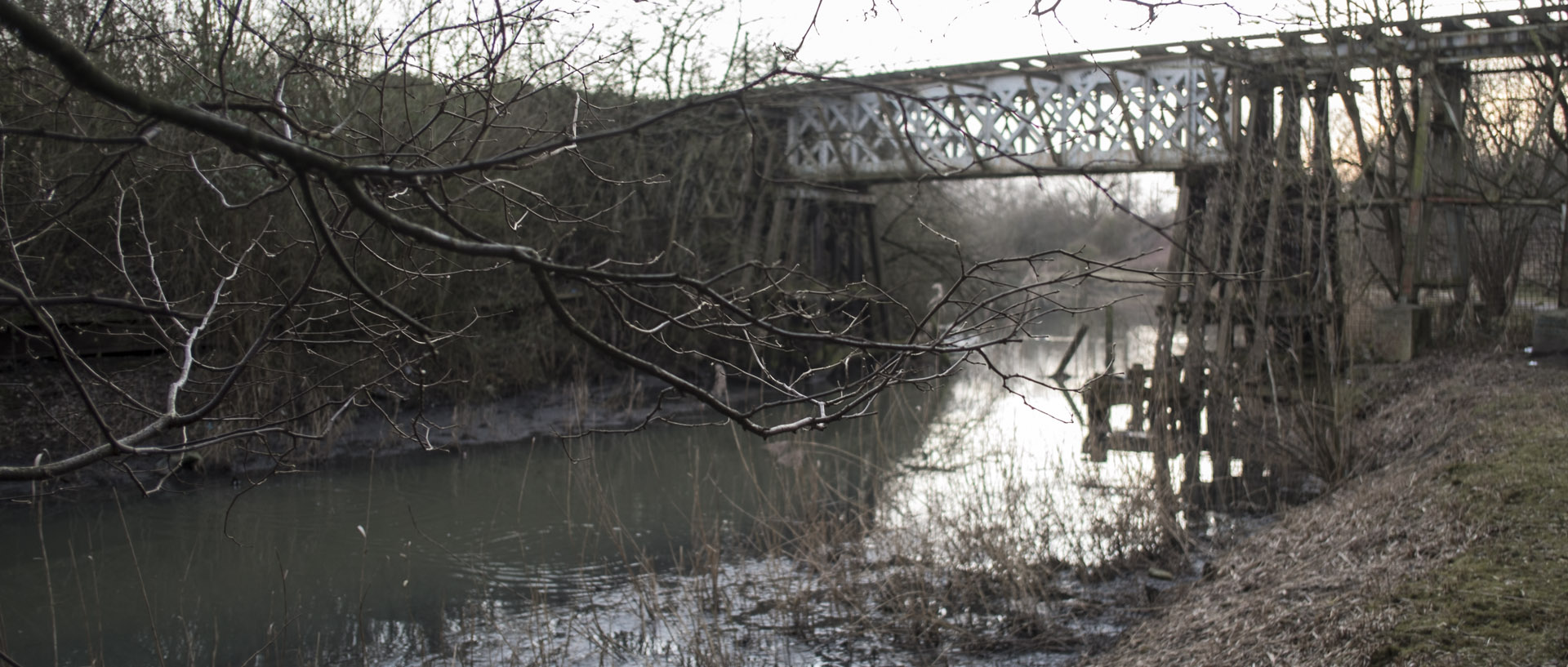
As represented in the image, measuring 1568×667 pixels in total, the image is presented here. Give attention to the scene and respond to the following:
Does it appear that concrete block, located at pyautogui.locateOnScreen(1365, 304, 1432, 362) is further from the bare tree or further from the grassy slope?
the grassy slope

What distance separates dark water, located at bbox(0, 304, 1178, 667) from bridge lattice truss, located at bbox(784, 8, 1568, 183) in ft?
7.04

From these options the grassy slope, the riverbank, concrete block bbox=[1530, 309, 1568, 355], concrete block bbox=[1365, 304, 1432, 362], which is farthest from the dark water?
concrete block bbox=[1530, 309, 1568, 355]

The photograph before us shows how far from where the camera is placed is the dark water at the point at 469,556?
5.82 m

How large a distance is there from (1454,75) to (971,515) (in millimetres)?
7925

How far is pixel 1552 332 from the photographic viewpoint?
906cm

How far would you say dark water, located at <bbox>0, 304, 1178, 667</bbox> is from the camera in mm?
5816

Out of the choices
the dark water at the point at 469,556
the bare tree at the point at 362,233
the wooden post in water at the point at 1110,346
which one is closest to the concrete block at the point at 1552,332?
the wooden post in water at the point at 1110,346

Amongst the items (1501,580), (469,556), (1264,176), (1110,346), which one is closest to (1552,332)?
(1264,176)

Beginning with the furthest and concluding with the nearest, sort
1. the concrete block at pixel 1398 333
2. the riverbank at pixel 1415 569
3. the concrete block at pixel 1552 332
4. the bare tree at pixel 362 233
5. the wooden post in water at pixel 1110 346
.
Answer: the concrete block at pixel 1398 333
the concrete block at pixel 1552 332
the wooden post in water at pixel 1110 346
the riverbank at pixel 1415 569
the bare tree at pixel 362 233

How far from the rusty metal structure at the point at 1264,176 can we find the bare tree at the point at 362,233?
1.71m

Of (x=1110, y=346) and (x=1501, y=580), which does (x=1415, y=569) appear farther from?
(x=1110, y=346)

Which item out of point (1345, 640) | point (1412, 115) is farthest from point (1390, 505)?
point (1412, 115)

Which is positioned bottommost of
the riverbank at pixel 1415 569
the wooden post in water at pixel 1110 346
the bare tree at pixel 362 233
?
the riverbank at pixel 1415 569

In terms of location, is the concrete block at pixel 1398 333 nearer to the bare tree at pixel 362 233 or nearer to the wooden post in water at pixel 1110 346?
the wooden post in water at pixel 1110 346
